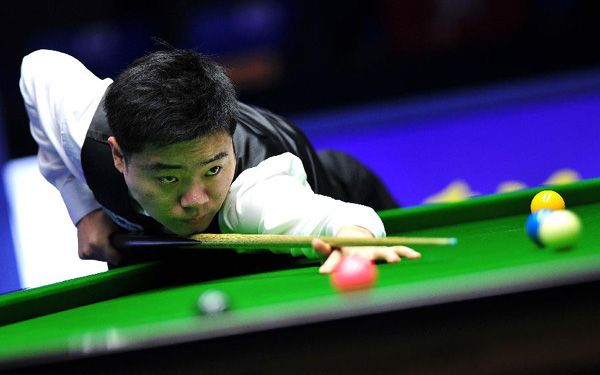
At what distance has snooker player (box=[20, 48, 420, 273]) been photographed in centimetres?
227

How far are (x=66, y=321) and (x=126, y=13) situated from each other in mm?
5155

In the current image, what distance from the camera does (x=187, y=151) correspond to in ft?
7.38

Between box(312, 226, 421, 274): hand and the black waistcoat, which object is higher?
the black waistcoat

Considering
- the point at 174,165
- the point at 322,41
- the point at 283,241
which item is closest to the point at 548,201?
the point at 283,241

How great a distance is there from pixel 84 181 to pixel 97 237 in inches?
9.5

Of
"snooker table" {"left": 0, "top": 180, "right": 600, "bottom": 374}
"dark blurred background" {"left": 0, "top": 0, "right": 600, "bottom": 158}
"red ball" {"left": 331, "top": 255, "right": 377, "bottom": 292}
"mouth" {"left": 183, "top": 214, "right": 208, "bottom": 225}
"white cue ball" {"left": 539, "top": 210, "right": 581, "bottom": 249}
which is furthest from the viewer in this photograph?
"dark blurred background" {"left": 0, "top": 0, "right": 600, "bottom": 158}

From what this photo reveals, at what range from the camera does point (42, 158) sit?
10.7 feet

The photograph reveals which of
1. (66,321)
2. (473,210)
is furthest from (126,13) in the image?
(66,321)

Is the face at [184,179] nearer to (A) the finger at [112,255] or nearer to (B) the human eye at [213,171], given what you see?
(B) the human eye at [213,171]

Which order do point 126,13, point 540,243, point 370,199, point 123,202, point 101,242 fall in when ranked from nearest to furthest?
point 540,243
point 123,202
point 101,242
point 370,199
point 126,13

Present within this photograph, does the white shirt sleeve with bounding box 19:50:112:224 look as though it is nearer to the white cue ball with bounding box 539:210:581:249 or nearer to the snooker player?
the snooker player

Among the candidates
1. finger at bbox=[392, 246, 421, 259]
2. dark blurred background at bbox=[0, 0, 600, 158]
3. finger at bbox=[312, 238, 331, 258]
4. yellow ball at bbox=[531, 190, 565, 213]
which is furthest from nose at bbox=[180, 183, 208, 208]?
dark blurred background at bbox=[0, 0, 600, 158]

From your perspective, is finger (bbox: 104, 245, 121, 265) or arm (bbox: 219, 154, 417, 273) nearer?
arm (bbox: 219, 154, 417, 273)

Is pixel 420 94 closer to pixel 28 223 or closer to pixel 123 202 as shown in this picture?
pixel 28 223
